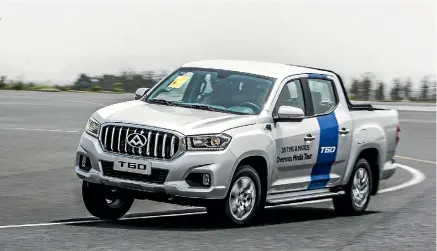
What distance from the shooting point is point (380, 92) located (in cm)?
5041

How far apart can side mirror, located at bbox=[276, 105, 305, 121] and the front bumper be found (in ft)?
3.23

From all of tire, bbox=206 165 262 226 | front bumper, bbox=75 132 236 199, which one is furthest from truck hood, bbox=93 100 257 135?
tire, bbox=206 165 262 226

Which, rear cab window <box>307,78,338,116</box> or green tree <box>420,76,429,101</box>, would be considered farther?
green tree <box>420,76,429,101</box>

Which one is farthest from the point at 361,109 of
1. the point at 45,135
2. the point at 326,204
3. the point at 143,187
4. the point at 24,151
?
the point at 45,135

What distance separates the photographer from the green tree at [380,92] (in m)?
50.2

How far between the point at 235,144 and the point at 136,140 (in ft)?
3.23

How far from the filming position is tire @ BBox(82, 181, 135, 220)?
11175mm

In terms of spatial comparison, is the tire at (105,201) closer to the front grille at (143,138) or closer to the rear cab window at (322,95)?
the front grille at (143,138)

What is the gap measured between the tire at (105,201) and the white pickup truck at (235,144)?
0.5 inches

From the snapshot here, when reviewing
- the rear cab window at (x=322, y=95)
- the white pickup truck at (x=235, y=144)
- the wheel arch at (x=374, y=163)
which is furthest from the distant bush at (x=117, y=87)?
the rear cab window at (x=322, y=95)

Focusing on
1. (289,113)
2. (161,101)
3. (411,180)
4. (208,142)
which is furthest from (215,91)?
(411,180)

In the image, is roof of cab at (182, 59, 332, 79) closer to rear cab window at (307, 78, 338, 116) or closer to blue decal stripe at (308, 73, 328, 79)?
blue decal stripe at (308, 73, 328, 79)

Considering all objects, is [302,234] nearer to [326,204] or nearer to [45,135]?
[326,204]

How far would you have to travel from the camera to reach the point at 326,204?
15.0m
